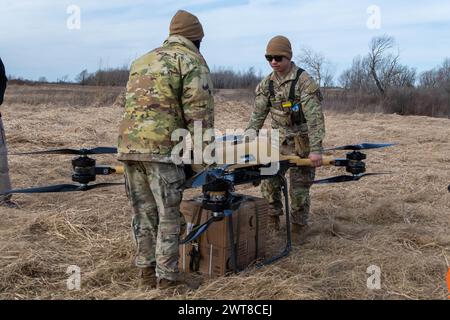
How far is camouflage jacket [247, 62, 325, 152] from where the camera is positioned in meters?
5.22

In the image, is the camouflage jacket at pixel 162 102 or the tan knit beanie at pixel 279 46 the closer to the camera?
the camouflage jacket at pixel 162 102

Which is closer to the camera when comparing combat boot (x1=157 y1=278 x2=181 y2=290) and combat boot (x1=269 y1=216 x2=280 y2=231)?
combat boot (x1=157 y1=278 x2=181 y2=290)

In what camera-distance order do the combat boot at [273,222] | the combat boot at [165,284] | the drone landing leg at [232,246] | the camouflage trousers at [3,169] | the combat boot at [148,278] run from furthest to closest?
the camouflage trousers at [3,169], the combat boot at [273,222], the drone landing leg at [232,246], the combat boot at [148,278], the combat boot at [165,284]

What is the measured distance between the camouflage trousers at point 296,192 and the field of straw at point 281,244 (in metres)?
0.27

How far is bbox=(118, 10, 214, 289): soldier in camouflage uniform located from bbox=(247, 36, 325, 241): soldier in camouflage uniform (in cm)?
167

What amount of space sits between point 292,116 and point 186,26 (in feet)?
6.62

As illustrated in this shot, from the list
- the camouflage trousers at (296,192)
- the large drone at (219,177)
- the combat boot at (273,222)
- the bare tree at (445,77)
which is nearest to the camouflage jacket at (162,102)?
the large drone at (219,177)

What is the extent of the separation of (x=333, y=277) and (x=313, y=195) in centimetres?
333

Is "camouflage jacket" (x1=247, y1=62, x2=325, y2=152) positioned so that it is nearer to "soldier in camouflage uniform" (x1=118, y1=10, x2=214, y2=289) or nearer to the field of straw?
the field of straw

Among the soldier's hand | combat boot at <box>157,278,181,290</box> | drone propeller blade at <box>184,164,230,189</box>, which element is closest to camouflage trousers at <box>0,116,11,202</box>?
combat boot at <box>157,278,181,290</box>

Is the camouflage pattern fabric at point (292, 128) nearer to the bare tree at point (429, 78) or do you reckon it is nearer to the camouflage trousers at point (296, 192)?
the camouflage trousers at point (296, 192)

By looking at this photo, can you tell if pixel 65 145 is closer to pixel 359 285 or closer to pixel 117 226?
pixel 117 226

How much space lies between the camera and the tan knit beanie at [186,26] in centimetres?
386

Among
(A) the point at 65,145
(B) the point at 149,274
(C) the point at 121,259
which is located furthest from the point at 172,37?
(A) the point at 65,145
